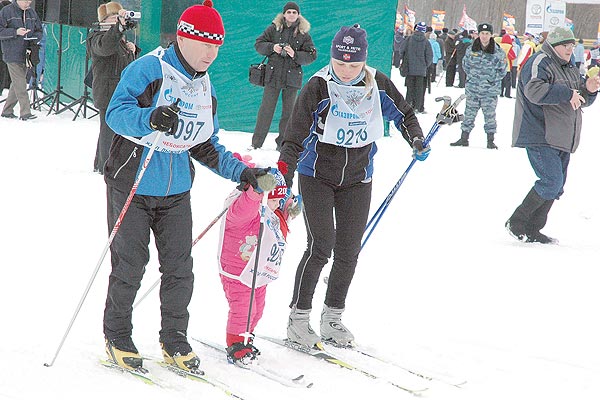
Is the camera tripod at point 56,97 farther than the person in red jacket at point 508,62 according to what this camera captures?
No

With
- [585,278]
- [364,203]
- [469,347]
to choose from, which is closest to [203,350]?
[364,203]

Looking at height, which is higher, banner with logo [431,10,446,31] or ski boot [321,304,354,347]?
banner with logo [431,10,446,31]

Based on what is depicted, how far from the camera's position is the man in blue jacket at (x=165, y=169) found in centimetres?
357

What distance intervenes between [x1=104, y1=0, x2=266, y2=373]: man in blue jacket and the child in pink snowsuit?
20 cm

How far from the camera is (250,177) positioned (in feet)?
12.4

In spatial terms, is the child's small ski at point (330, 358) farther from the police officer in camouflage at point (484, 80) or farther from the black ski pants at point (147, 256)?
the police officer in camouflage at point (484, 80)

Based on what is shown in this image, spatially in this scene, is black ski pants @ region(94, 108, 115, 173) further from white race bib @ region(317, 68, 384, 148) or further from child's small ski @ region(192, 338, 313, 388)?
child's small ski @ region(192, 338, 313, 388)

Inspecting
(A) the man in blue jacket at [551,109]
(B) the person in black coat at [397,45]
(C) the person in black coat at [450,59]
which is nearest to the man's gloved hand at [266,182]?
(A) the man in blue jacket at [551,109]

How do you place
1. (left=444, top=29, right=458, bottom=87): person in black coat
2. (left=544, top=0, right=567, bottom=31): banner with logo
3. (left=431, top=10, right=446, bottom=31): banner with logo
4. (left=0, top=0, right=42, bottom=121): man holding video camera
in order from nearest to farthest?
(left=0, top=0, right=42, bottom=121): man holding video camera < (left=444, top=29, right=458, bottom=87): person in black coat < (left=544, top=0, right=567, bottom=31): banner with logo < (left=431, top=10, right=446, bottom=31): banner with logo

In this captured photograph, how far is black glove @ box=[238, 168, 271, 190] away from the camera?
3.77 meters

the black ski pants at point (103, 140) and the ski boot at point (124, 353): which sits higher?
the black ski pants at point (103, 140)

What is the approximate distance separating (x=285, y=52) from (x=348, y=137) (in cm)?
633

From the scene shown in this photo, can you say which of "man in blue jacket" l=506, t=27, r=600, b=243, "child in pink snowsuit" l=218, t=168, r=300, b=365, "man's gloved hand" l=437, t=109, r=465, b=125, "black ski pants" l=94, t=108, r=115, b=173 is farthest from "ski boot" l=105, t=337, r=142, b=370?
"man in blue jacket" l=506, t=27, r=600, b=243

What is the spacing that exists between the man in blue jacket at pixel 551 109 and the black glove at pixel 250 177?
12.3 ft
